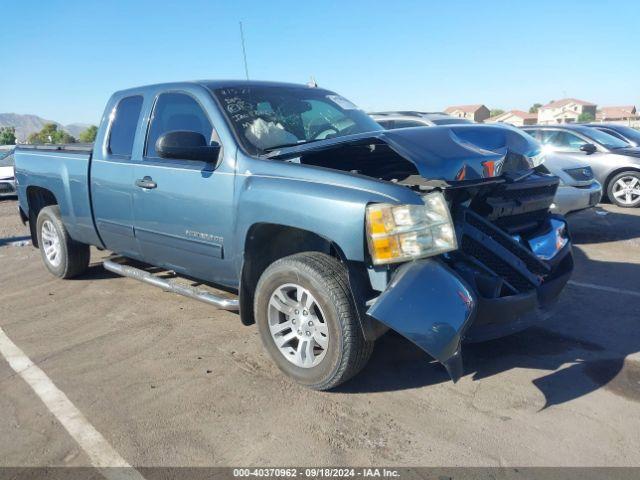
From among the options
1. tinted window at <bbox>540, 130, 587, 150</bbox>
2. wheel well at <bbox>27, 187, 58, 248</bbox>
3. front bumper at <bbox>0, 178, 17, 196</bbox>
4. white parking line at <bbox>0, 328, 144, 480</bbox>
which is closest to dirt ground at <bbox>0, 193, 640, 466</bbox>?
white parking line at <bbox>0, 328, 144, 480</bbox>

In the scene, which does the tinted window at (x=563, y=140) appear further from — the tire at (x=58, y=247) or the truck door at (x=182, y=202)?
the tire at (x=58, y=247)

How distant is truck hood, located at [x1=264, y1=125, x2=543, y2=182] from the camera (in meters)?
3.18

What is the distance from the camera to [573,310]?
477cm

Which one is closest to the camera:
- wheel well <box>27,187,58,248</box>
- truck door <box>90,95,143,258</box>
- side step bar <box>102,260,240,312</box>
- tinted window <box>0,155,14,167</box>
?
A: side step bar <box>102,260,240,312</box>

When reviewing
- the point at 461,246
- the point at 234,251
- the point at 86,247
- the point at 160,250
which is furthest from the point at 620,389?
the point at 86,247

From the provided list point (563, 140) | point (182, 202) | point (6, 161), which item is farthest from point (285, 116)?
point (6, 161)

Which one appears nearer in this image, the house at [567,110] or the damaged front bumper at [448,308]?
the damaged front bumper at [448,308]

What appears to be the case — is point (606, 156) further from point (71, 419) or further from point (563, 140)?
A: point (71, 419)

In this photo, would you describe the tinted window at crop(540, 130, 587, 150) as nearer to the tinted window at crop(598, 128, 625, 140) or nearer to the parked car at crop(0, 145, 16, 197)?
the tinted window at crop(598, 128, 625, 140)

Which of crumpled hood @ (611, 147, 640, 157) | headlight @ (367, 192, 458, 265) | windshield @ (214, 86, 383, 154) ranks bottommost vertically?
crumpled hood @ (611, 147, 640, 157)

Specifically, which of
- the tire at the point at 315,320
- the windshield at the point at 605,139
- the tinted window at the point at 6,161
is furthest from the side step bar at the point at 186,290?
the tinted window at the point at 6,161

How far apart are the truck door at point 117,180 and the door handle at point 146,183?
0.42 ft

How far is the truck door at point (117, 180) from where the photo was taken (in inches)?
185

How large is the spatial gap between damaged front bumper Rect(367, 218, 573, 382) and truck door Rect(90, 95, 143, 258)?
271cm
